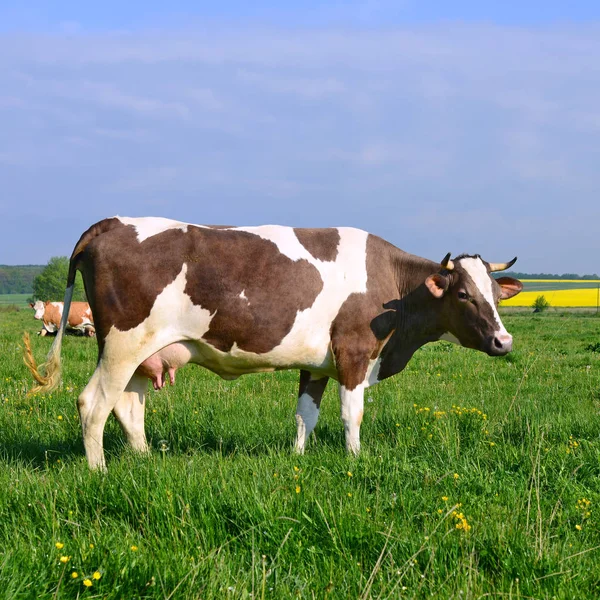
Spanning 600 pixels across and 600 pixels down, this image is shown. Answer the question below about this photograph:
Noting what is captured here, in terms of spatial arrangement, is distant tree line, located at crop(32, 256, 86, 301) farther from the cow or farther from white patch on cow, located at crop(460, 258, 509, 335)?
white patch on cow, located at crop(460, 258, 509, 335)

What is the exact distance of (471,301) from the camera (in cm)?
730

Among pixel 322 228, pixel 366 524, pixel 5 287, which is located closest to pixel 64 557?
pixel 366 524

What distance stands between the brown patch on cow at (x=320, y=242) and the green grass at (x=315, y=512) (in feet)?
6.03

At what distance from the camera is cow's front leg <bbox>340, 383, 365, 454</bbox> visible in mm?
6805

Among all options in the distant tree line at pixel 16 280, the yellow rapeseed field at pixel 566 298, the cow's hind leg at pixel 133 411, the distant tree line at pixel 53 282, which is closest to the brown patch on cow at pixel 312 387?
the cow's hind leg at pixel 133 411

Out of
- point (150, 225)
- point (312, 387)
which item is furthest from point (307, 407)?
point (150, 225)

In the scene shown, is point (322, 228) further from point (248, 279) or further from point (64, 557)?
point (64, 557)

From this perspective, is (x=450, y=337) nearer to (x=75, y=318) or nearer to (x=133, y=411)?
(x=133, y=411)

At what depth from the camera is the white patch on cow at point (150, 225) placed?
21.7 ft

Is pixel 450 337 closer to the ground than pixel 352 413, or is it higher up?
higher up

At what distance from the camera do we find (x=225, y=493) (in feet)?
15.6

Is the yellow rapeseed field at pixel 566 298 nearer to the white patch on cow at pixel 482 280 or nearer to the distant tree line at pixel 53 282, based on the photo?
the distant tree line at pixel 53 282

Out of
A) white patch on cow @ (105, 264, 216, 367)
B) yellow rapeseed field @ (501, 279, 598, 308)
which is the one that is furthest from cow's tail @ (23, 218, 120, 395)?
yellow rapeseed field @ (501, 279, 598, 308)

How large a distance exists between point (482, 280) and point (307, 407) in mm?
2192
